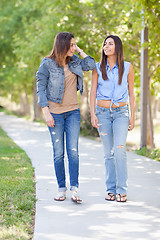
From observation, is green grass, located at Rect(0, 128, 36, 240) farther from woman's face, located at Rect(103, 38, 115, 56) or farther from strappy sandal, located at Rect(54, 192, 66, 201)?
woman's face, located at Rect(103, 38, 115, 56)

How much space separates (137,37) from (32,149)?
5.47 metres

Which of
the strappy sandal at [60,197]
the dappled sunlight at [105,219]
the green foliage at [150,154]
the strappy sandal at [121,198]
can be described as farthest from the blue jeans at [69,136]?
Result: the green foliage at [150,154]

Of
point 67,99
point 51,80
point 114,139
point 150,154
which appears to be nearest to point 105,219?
point 114,139

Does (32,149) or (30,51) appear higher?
(30,51)

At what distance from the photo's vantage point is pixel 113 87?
4.95m

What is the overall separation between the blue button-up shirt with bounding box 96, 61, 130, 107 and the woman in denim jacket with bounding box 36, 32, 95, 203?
0.23 meters

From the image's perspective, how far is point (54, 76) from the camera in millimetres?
4816

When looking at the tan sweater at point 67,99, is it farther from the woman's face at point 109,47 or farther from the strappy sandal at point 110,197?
the strappy sandal at point 110,197

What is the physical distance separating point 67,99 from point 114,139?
2.48 ft

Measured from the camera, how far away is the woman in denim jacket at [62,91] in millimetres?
4801

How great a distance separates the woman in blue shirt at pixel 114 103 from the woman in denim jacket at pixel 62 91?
0.22 metres

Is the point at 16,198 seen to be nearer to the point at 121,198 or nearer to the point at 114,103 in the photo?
the point at 121,198

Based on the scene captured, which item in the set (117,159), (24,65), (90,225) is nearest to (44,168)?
(117,159)

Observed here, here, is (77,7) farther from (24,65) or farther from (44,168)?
(44,168)
